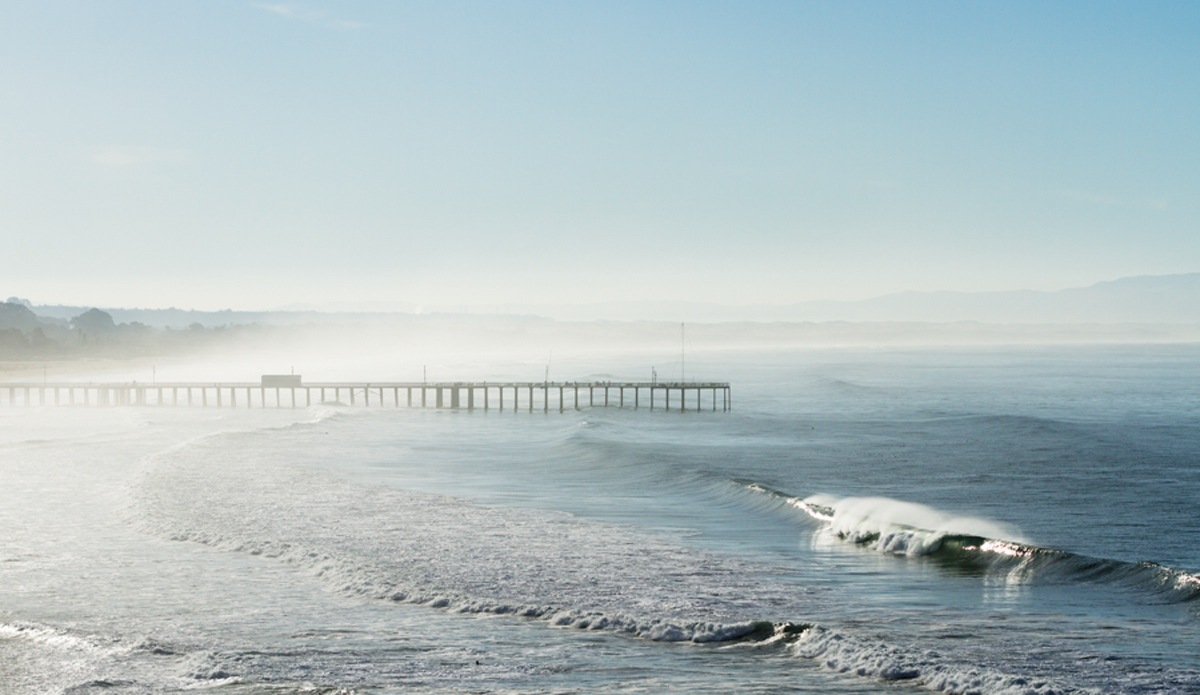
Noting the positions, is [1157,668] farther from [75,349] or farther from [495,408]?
[75,349]

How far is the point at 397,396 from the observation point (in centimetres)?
7731

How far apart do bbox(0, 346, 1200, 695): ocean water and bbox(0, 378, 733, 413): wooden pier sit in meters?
35.5

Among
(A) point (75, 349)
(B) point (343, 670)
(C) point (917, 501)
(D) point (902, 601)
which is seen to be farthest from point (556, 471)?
(A) point (75, 349)

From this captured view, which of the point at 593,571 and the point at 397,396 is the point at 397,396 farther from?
the point at 593,571

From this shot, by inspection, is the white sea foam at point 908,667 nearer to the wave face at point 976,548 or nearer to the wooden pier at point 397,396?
the wave face at point 976,548

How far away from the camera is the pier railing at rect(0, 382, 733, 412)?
7769 cm

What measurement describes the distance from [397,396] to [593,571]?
6208cm

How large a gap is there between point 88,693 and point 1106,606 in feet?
47.0

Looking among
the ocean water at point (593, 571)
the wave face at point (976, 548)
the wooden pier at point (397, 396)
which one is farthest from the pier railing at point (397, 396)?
the wave face at point (976, 548)

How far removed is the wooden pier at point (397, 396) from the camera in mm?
77625

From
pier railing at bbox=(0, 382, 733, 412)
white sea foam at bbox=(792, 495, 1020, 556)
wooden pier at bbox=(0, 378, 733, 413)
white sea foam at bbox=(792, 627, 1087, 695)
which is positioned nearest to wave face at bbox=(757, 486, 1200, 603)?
white sea foam at bbox=(792, 495, 1020, 556)

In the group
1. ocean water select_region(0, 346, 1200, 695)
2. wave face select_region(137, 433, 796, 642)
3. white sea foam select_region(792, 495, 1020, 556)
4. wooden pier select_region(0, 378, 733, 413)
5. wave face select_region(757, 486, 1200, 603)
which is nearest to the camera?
ocean water select_region(0, 346, 1200, 695)

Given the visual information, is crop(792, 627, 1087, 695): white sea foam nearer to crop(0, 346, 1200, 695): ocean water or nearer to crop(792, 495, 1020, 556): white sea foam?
crop(0, 346, 1200, 695): ocean water

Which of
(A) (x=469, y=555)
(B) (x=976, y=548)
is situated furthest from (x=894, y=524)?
(A) (x=469, y=555)
